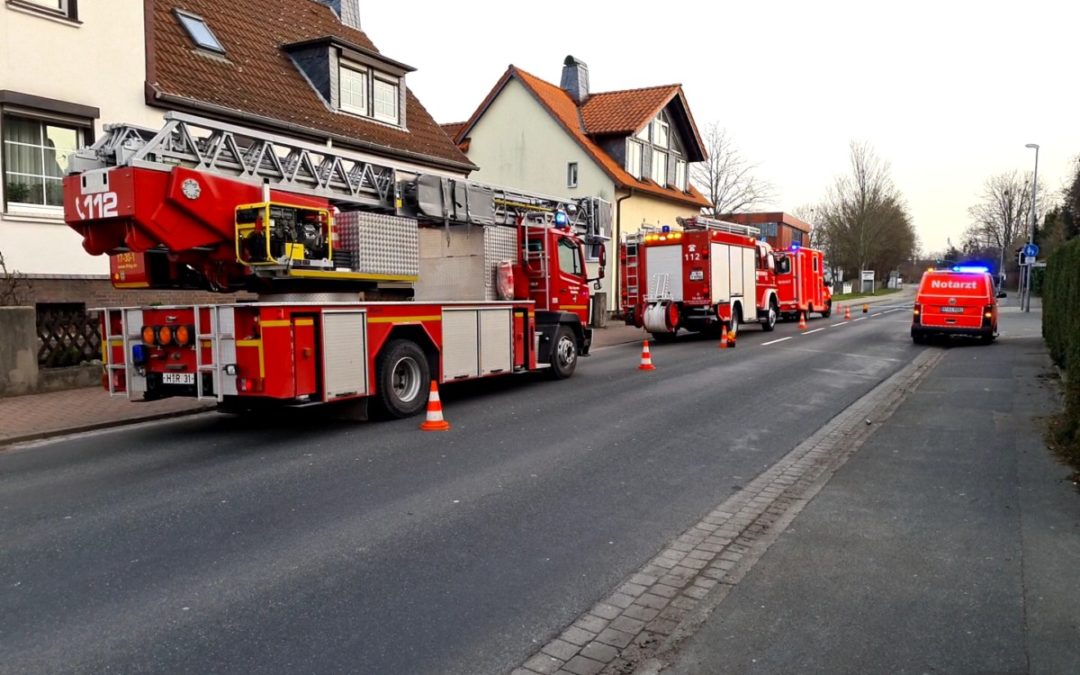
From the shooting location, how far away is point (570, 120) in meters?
31.6

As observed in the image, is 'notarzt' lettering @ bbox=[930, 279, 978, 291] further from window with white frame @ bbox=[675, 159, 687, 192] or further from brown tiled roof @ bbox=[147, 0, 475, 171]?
window with white frame @ bbox=[675, 159, 687, 192]

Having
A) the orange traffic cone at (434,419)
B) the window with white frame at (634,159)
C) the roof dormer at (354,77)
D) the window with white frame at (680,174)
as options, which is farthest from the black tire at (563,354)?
the window with white frame at (680,174)

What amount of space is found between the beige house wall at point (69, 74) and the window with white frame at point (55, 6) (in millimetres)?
92

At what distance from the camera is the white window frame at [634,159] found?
3139cm

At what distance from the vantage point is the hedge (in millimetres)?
7156

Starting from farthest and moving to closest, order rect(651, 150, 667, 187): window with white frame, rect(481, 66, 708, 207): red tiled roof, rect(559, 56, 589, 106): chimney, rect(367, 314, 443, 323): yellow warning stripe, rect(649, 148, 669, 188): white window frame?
1. rect(559, 56, 589, 106): chimney
2. rect(651, 150, 667, 187): window with white frame
3. rect(649, 148, 669, 188): white window frame
4. rect(481, 66, 708, 207): red tiled roof
5. rect(367, 314, 443, 323): yellow warning stripe

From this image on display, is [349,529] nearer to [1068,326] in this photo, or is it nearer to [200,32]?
[1068,326]

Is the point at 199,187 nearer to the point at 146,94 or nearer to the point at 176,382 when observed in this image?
the point at 176,382

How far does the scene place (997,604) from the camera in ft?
13.6

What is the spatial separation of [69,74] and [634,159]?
21877 mm

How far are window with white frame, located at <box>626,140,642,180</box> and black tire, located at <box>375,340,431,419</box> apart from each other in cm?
2265

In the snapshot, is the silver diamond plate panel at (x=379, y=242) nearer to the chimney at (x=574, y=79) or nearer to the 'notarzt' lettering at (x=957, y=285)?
the 'notarzt' lettering at (x=957, y=285)

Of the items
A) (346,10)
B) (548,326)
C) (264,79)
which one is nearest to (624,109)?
(346,10)

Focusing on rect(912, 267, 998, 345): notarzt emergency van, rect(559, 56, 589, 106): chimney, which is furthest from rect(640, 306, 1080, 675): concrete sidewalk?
rect(559, 56, 589, 106): chimney
